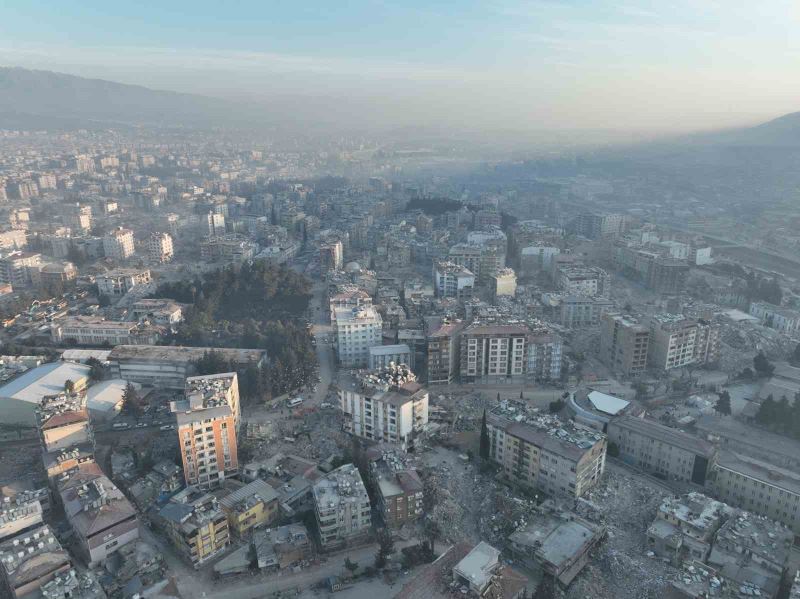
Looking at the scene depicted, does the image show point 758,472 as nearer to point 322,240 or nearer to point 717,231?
point 322,240

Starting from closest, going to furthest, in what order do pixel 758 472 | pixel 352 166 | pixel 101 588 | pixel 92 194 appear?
pixel 101 588, pixel 758 472, pixel 92 194, pixel 352 166

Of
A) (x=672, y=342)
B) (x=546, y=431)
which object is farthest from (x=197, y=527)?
(x=672, y=342)

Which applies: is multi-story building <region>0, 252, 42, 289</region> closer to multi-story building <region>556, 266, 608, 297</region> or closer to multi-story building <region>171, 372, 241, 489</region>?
multi-story building <region>171, 372, 241, 489</region>

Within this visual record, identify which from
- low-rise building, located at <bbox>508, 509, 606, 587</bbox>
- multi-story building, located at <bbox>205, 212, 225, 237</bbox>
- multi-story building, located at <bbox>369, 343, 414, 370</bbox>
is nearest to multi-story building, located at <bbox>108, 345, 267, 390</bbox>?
multi-story building, located at <bbox>369, 343, 414, 370</bbox>

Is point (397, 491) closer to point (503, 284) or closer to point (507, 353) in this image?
point (507, 353)

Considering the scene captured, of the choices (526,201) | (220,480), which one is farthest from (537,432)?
(526,201)

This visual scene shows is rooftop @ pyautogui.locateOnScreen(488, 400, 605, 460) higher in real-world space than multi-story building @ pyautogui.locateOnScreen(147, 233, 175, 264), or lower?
higher
